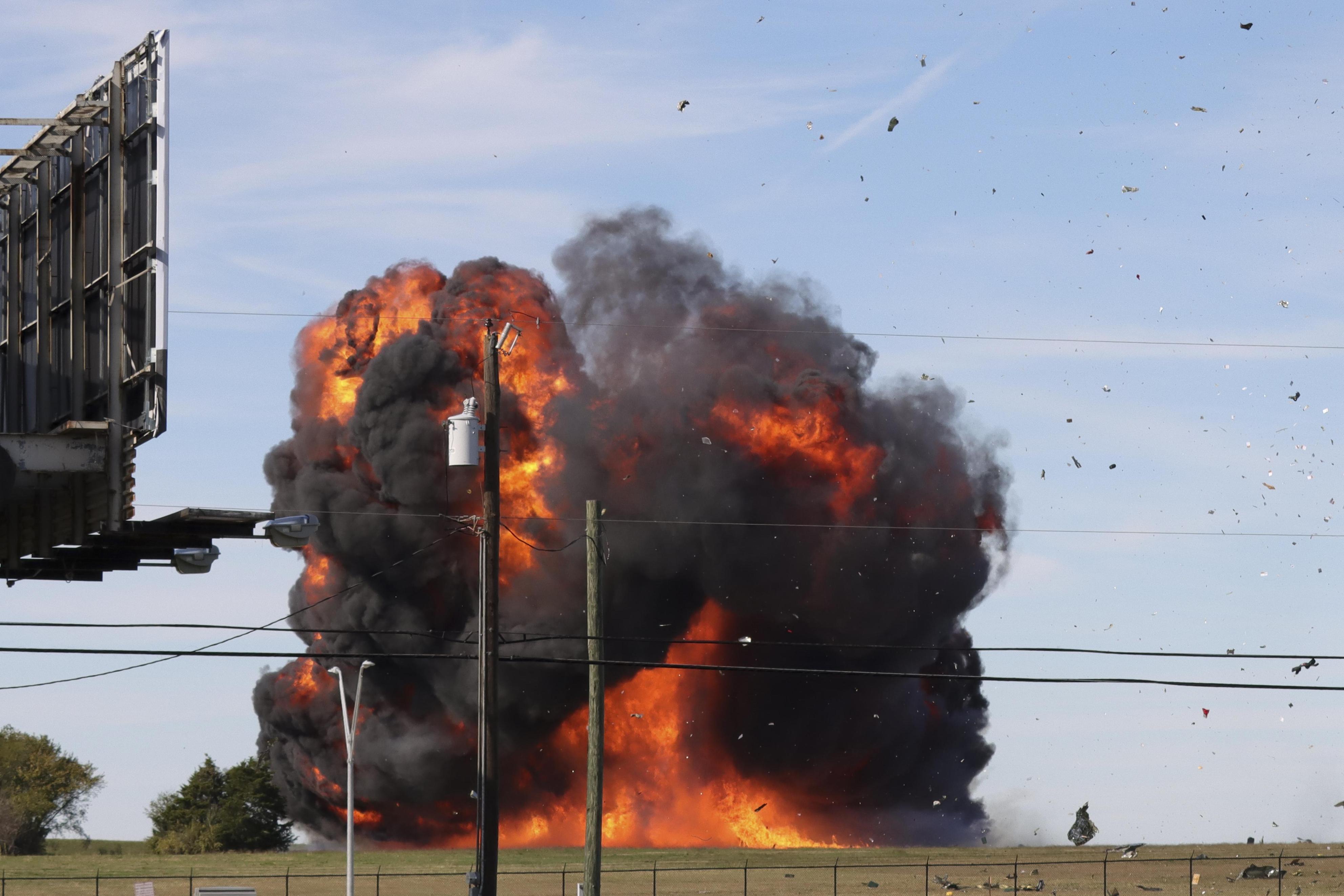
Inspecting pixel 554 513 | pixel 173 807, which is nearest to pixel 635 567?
pixel 554 513

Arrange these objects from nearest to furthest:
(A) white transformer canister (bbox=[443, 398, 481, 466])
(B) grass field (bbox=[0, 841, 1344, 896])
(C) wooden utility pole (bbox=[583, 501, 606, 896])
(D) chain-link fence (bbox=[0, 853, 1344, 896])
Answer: (A) white transformer canister (bbox=[443, 398, 481, 466]) < (C) wooden utility pole (bbox=[583, 501, 606, 896]) < (D) chain-link fence (bbox=[0, 853, 1344, 896]) < (B) grass field (bbox=[0, 841, 1344, 896])

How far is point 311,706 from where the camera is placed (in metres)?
73.4

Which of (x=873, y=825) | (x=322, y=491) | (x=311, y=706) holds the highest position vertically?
(x=322, y=491)

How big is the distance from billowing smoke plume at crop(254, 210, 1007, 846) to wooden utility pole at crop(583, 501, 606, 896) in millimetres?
38329

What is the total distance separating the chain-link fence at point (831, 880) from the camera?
4525cm

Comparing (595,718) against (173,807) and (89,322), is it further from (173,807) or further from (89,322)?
(173,807)

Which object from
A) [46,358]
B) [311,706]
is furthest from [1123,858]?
[46,358]

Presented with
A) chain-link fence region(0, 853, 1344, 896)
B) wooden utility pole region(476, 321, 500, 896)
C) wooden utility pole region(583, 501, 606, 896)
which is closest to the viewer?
wooden utility pole region(476, 321, 500, 896)

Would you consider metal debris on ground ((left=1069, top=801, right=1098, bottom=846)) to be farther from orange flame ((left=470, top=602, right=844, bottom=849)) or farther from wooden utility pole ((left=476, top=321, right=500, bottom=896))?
wooden utility pole ((left=476, top=321, right=500, bottom=896))

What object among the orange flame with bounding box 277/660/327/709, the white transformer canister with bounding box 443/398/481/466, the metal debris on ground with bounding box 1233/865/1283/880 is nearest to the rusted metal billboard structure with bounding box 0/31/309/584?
the white transformer canister with bounding box 443/398/481/466

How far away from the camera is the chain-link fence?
4525 centimetres

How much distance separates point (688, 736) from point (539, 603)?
8.67m

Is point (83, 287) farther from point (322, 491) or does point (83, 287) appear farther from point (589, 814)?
point (322, 491)

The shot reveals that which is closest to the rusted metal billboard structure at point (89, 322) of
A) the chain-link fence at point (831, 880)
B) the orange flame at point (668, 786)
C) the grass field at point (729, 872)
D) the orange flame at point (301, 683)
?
the chain-link fence at point (831, 880)
